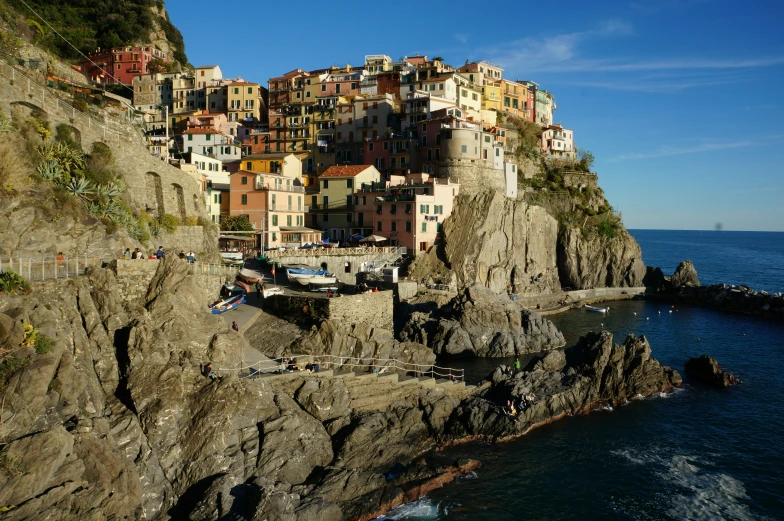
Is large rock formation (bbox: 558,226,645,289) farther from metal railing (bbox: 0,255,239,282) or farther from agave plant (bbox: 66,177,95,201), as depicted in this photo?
metal railing (bbox: 0,255,239,282)

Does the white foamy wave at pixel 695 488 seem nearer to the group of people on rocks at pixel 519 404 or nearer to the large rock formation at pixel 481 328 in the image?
the group of people on rocks at pixel 519 404

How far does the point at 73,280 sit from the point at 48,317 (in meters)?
3.43

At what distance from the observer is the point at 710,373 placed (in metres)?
40.2

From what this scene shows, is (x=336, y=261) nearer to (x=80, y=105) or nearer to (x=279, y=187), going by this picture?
(x=279, y=187)

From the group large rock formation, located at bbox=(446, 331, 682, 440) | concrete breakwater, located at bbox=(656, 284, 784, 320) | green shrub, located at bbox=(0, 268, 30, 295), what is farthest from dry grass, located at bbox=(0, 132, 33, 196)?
concrete breakwater, located at bbox=(656, 284, 784, 320)

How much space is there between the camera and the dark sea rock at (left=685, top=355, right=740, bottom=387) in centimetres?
3956

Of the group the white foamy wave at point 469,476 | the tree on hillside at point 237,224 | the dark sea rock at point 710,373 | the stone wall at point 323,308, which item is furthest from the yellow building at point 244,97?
the white foamy wave at point 469,476

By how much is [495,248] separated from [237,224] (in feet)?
88.3

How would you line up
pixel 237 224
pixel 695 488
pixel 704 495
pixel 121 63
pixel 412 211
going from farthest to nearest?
pixel 121 63 < pixel 412 211 < pixel 237 224 < pixel 695 488 < pixel 704 495

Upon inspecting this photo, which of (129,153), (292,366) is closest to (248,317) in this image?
(292,366)

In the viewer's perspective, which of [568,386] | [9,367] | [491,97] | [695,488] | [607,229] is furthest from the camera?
[491,97]

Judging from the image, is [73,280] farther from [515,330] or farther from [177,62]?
[177,62]

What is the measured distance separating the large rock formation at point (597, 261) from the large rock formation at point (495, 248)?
3.19m

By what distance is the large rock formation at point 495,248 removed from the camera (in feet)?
200
